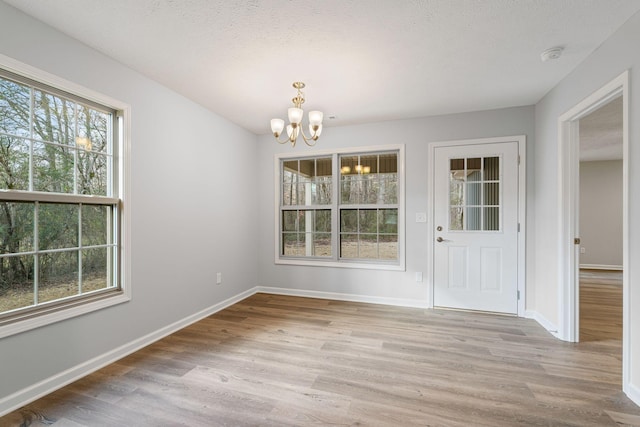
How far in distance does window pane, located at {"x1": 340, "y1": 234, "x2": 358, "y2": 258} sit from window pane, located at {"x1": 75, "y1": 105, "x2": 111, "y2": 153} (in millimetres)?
2935

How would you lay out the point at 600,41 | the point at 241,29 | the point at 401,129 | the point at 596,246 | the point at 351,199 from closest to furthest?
the point at 241,29
the point at 600,41
the point at 401,129
the point at 351,199
the point at 596,246

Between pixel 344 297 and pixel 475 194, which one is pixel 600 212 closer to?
pixel 475 194

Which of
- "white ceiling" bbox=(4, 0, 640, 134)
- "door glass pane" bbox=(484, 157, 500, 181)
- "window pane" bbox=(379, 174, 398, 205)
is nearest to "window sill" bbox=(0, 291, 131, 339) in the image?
"white ceiling" bbox=(4, 0, 640, 134)

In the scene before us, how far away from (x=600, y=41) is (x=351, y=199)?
2.82 meters

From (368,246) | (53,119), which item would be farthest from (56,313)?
(368,246)

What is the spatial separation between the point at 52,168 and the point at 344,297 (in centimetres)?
339

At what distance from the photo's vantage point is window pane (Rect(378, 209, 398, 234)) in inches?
156

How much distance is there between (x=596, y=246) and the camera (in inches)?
253

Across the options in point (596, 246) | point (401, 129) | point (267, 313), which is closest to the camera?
point (267, 313)

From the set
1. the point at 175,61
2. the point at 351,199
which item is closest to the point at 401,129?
the point at 351,199

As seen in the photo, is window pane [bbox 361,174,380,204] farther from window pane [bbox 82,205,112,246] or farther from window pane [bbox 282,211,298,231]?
window pane [bbox 82,205,112,246]

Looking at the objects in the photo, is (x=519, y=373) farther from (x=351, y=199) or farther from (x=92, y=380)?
(x=92, y=380)

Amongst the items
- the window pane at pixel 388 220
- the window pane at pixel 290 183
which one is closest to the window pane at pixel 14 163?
the window pane at pixel 290 183

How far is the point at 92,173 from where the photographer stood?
7.68 feet
